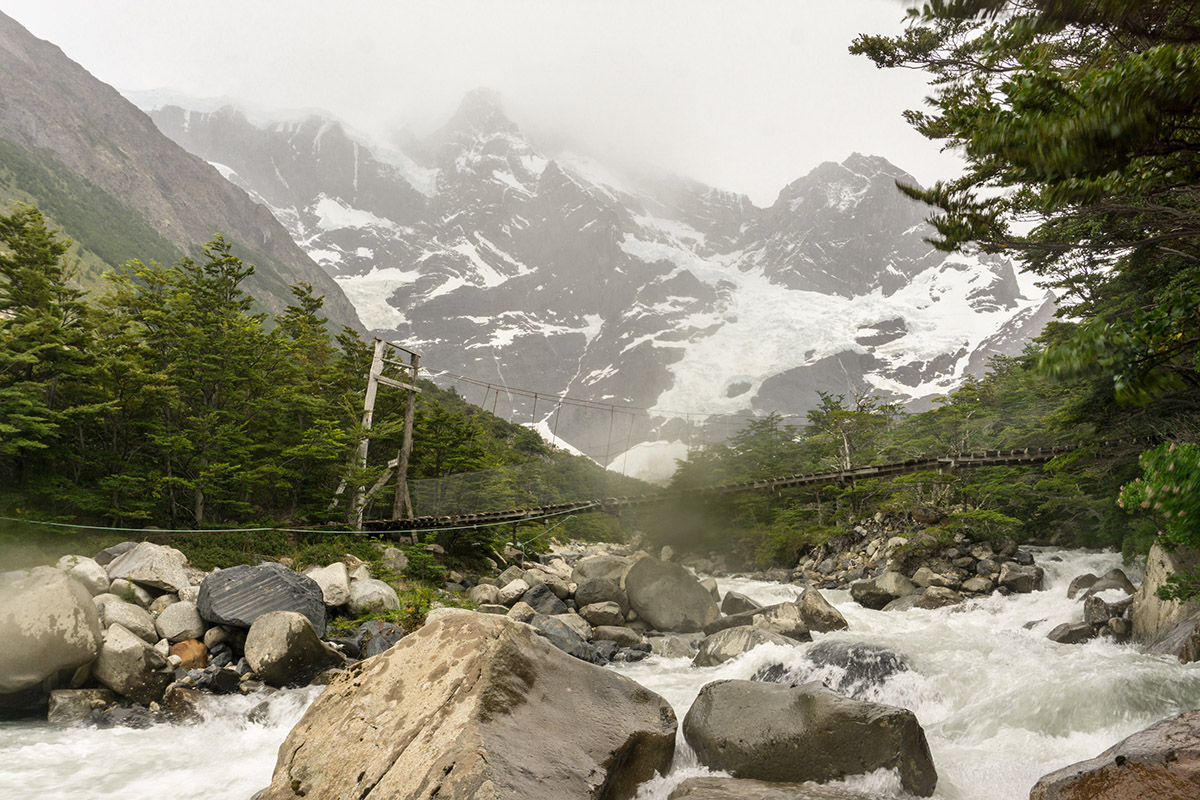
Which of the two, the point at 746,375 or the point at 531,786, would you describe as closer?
the point at 531,786

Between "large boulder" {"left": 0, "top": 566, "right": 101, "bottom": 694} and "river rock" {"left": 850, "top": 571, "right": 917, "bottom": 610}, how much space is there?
18.1 m

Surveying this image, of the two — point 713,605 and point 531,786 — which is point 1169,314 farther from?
point 713,605

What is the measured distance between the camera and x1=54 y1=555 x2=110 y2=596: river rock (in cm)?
940

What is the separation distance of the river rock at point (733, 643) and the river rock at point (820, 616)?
2233mm

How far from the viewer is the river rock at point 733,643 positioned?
1112cm

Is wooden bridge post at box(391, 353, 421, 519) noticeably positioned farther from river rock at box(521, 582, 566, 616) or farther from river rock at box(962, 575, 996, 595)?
river rock at box(962, 575, 996, 595)

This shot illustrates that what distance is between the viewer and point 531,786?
4191 millimetres

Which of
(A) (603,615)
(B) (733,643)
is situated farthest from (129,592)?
(B) (733,643)

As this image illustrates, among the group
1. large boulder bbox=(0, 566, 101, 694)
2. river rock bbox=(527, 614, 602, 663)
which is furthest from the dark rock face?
large boulder bbox=(0, 566, 101, 694)

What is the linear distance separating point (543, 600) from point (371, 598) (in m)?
5.04

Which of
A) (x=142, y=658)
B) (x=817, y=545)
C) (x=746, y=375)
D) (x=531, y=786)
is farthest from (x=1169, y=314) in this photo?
(x=746, y=375)

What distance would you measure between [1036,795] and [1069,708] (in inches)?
141

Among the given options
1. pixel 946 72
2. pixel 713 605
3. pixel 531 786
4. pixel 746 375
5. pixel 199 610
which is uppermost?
pixel 746 375

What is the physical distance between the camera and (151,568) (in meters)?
10.3
